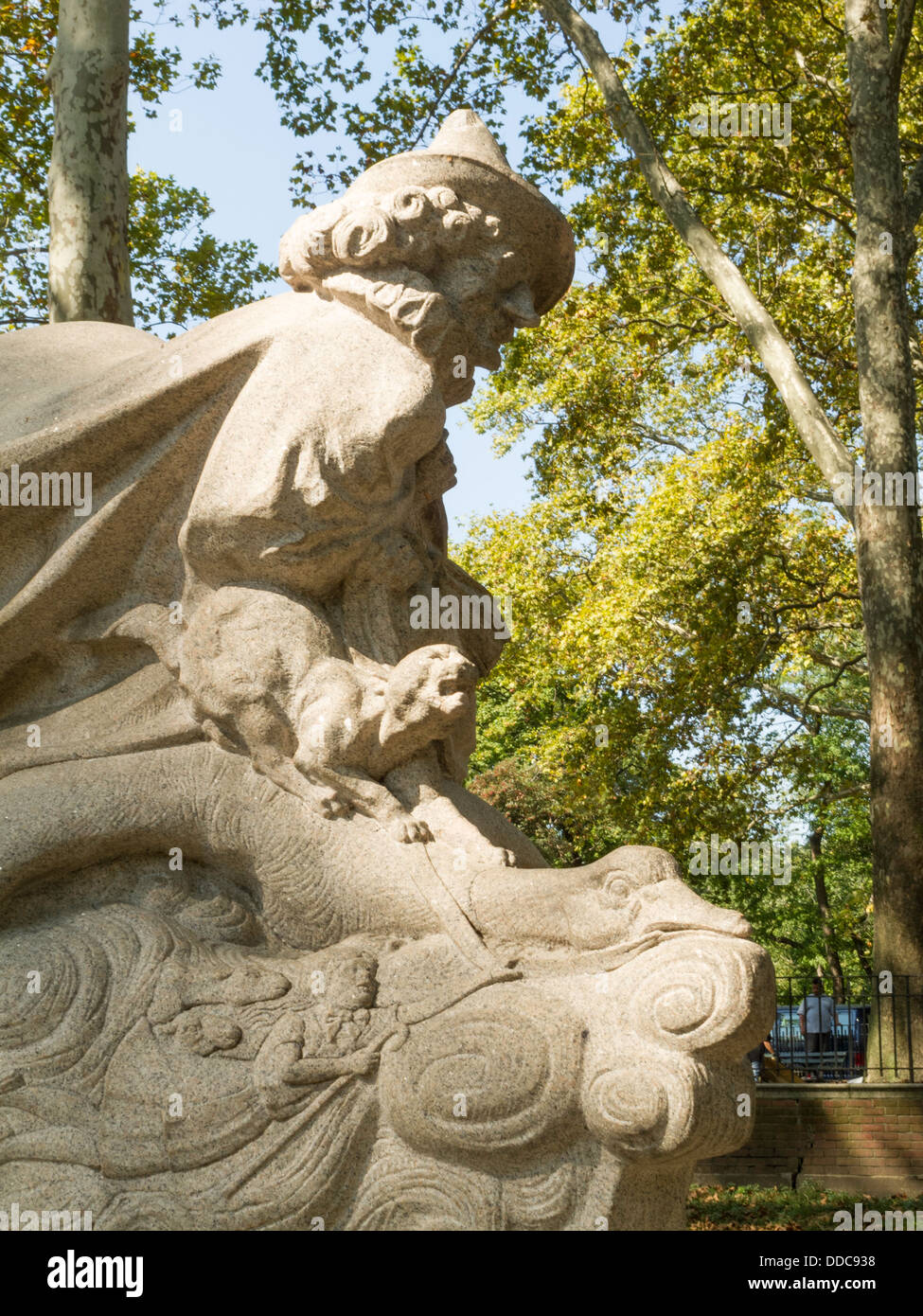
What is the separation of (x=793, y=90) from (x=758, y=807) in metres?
6.83

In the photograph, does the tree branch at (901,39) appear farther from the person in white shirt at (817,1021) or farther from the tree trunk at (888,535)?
the person in white shirt at (817,1021)

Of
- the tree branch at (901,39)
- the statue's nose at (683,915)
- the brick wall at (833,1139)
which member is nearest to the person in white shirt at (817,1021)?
the brick wall at (833,1139)

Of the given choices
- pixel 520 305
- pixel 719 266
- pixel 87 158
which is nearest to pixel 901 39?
pixel 719 266

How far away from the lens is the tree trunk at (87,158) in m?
6.79

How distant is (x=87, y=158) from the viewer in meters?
6.79

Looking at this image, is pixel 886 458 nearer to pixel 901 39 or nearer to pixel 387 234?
pixel 901 39

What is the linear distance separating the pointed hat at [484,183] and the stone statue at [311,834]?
0.04 ft

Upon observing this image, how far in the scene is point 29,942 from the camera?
3.41 meters

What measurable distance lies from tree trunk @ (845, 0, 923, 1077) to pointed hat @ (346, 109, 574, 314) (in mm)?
6158

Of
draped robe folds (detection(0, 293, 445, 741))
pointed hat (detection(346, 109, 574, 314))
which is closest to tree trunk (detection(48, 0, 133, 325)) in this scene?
draped robe folds (detection(0, 293, 445, 741))

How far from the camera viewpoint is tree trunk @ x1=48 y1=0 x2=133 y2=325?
679 centimetres

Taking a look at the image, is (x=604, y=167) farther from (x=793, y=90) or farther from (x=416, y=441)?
(x=416, y=441)

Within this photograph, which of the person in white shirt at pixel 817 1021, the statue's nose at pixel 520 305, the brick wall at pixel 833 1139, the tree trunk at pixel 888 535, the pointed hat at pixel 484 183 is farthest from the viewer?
the person in white shirt at pixel 817 1021
